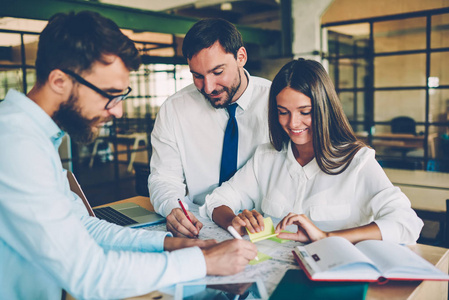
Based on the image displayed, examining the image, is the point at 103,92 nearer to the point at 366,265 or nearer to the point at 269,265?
the point at 269,265

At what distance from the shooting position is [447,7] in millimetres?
6348

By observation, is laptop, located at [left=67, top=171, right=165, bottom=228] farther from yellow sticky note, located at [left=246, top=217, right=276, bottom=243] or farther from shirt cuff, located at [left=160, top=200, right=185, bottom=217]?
yellow sticky note, located at [left=246, top=217, right=276, bottom=243]

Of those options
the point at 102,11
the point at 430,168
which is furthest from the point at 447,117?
the point at 102,11

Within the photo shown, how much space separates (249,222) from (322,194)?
1.36 feet

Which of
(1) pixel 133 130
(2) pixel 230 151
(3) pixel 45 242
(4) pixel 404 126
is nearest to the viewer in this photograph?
(3) pixel 45 242

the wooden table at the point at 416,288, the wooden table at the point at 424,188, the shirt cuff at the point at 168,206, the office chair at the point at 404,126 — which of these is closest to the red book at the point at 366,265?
the wooden table at the point at 416,288

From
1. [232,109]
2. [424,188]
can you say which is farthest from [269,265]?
[424,188]

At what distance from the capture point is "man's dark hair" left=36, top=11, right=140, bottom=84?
1138 mm

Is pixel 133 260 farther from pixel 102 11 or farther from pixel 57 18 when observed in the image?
pixel 102 11

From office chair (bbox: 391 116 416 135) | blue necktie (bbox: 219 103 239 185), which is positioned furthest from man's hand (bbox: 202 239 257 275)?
office chair (bbox: 391 116 416 135)

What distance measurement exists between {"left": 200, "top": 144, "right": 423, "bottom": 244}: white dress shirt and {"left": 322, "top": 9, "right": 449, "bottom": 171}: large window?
488 cm

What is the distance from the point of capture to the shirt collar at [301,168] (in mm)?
1836

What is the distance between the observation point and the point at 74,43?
114cm

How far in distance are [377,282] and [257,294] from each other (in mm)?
375
